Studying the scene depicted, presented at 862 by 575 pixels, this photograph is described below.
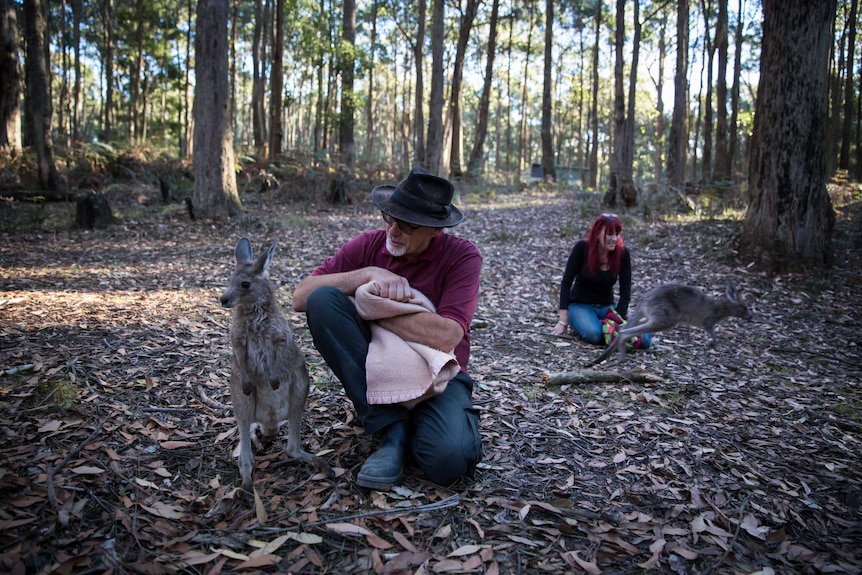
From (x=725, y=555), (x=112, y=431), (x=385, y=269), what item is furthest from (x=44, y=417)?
(x=725, y=555)

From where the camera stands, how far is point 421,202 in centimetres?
319

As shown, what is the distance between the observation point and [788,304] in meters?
7.04

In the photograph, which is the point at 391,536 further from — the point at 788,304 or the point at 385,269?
the point at 788,304

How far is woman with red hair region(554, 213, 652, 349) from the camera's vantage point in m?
5.78

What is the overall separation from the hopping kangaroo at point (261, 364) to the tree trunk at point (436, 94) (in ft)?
44.7

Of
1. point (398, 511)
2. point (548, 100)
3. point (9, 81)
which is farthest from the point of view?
point (548, 100)

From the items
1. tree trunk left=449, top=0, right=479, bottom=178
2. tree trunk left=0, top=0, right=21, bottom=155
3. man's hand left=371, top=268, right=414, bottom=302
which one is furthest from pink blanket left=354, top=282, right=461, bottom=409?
tree trunk left=449, top=0, right=479, bottom=178

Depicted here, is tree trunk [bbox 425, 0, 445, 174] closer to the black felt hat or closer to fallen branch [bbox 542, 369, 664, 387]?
fallen branch [bbox 542, 369, 664, 387]

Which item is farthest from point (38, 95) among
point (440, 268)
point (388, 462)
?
point (388, 462)

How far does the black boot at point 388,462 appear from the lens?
2959 mm

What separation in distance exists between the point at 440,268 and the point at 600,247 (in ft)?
9.74

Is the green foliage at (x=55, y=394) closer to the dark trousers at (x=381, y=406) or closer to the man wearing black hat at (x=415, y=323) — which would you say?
the man wearing black hat at (x=415, y=323)

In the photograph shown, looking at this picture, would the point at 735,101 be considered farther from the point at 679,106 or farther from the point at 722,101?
the point at 679,106

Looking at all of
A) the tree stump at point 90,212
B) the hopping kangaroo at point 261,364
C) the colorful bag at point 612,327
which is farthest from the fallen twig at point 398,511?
the tree stump at point 90,212
